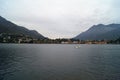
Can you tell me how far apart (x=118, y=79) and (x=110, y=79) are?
167 cm

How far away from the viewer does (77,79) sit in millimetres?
34812

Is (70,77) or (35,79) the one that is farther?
(70,77)

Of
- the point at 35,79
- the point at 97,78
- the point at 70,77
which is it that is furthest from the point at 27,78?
the point at 97,78

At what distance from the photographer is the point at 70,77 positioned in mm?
36188

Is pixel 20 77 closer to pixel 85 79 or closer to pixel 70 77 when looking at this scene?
pixel 70 77

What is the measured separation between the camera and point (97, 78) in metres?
35.3

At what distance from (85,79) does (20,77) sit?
14.3m

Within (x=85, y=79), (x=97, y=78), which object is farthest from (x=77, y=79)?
(x=97, y=78)

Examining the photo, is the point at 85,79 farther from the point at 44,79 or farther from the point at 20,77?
the point at 20,77

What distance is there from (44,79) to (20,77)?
5811 mm

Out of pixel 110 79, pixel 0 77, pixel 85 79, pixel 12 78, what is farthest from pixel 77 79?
pixel 0 77

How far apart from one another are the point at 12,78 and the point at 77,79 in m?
14.1

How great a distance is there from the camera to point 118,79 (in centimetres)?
3453

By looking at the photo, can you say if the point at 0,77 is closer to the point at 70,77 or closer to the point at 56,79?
the point at 56,79
